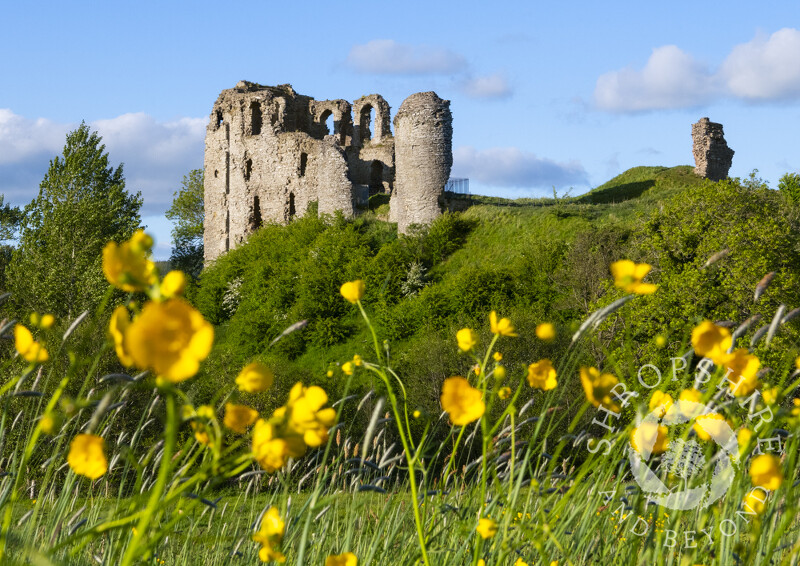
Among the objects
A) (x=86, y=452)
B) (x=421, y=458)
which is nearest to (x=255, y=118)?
(x=421, y=458)

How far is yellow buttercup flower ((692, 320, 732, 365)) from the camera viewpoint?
1.60 metres

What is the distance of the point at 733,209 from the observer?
67.2 feet

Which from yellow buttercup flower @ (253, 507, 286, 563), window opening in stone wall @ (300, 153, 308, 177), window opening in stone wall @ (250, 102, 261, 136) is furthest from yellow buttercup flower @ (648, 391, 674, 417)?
window opening in stone wall @ (250, 102, 261, 136)

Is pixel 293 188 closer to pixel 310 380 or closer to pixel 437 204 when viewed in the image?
pixel 437 204

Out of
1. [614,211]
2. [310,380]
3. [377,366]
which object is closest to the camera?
[377,366]

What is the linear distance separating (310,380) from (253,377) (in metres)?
22.6

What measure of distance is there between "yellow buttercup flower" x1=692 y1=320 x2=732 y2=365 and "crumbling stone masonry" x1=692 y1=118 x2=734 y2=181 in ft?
129

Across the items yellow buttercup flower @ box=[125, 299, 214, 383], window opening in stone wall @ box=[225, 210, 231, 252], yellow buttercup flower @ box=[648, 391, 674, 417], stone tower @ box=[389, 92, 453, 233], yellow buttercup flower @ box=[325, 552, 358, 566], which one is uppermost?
stone tower @ box=[389, 92, 453, 233]

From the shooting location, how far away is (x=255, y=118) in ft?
132

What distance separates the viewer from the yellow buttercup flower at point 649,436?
1945 millimetres

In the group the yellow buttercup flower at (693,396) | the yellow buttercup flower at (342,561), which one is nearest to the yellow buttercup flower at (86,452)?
the yellow buttercup flower at (342,561)

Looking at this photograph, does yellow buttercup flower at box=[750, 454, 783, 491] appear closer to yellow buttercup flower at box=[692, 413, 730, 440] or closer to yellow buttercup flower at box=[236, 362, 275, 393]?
yellow buttercup flower at box=[692, 413, 730, 440]

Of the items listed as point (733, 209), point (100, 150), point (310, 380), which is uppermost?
point (100, 150)

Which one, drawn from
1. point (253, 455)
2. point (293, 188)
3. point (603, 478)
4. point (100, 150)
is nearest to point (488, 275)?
point (293, 188)
